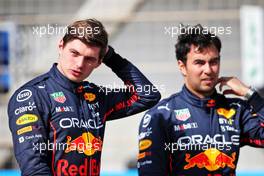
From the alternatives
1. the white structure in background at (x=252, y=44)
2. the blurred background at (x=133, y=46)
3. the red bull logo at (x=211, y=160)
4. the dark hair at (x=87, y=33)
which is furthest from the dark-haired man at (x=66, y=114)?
the white structure in background at (x=252, y=44)

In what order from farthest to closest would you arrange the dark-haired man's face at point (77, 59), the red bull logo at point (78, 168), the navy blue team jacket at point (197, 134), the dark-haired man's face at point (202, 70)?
the dark-haired man's face at point (202, 70), the navy blue team jacket at point (197, 134), the dark-haired man's face at point (77, 59), the red bull logo at point (78, 168)

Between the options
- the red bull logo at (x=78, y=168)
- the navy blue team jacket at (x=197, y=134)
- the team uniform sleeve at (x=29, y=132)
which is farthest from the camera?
the navy blue team jacket at (x=197, y=134)

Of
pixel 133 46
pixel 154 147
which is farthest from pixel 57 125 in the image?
pixel 133 46

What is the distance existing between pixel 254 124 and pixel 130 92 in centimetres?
80

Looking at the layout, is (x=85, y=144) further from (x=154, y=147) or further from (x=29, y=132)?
(x=154, y=147)

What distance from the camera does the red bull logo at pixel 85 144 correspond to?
3998mm

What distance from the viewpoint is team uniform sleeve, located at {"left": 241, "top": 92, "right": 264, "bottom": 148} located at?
4734mm

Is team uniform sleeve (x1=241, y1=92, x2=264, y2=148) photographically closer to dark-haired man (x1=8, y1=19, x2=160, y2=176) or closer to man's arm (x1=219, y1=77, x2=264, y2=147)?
man's arm (x1=219, y1=77, x2=264, y2=147)

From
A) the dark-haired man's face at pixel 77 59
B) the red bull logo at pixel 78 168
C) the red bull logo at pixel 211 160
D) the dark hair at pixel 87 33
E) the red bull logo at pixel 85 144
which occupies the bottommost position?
the red bull logo at pixel 211 160

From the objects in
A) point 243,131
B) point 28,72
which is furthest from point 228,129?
point 28,72

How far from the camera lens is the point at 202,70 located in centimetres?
464

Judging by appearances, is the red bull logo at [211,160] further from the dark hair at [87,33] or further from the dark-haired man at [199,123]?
the dark hair at [87,33]

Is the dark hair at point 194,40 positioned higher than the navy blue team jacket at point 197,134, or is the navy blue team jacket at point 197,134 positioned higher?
the dark hair at point 194,40

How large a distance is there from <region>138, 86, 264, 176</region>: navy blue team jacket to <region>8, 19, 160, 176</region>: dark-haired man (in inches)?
16.3
